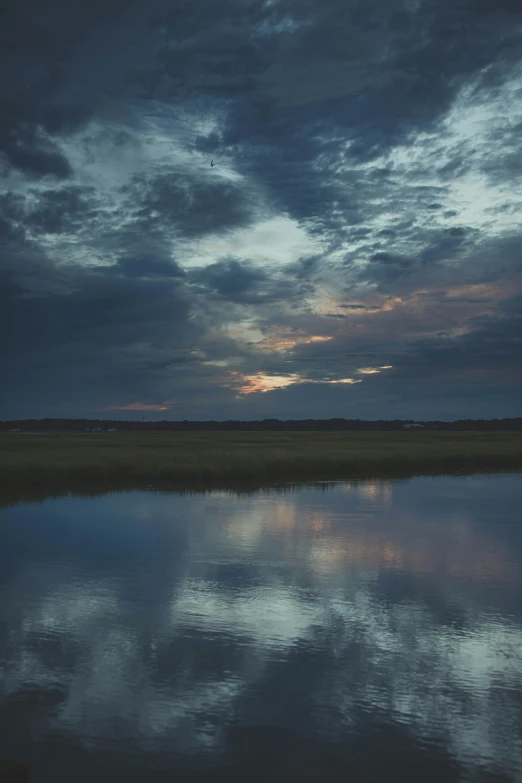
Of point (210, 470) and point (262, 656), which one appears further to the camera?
point (210, 470)

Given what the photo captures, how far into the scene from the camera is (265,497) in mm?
31953

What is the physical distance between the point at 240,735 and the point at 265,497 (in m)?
23.9

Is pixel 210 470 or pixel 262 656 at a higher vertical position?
pixel 210 470

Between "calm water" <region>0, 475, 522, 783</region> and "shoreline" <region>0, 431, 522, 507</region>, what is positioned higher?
"shoreline" <region>0, 431, 522, 507</region>

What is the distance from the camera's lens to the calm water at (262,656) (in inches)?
299

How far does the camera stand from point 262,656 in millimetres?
10617

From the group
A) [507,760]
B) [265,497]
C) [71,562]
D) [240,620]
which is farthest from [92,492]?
[507,760]

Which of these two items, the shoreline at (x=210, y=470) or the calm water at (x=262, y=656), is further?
the shoreline at (x=210, y=470)

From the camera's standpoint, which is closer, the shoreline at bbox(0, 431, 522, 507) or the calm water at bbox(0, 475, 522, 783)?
the calm water at bbox(0, 475, 522, 783)

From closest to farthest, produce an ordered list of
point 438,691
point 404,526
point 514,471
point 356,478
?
1. point 438,691
2. point 404,526
3. point 356,478
4. point 514,471

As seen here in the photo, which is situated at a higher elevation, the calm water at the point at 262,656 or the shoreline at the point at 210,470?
the shoreline at the point at 210,470

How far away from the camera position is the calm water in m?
7.60

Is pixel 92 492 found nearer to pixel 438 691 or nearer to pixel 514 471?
pixel 438 691

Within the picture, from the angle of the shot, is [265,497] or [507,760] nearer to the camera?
[507,760]
